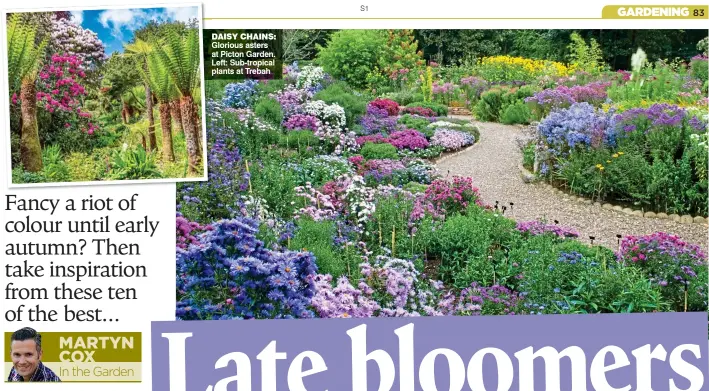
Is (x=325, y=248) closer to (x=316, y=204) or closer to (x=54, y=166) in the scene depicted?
(x=316, y=204)

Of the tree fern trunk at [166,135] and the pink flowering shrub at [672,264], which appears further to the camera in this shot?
the pink flowering shrub at [672,264]

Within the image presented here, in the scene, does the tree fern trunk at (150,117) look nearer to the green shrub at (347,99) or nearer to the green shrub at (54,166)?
the green shrub at (54,166)

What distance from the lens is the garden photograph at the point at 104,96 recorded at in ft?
19.4

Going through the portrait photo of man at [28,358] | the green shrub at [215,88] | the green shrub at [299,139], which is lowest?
the portrait photo of man at [28,358]

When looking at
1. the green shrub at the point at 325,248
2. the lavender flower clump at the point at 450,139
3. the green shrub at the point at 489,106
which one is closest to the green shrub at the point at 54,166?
the green shrub at the point at 325,248

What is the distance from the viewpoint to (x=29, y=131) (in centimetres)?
600

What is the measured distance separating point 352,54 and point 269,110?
772mm

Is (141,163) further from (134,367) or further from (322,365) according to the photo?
(322,365)

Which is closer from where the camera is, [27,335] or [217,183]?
[27,335]

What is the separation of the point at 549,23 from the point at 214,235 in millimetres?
2866

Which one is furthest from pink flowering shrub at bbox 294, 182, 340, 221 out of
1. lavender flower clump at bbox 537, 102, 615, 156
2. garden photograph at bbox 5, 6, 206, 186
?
lavender flower clump at bbox 537, 102, 615, 156

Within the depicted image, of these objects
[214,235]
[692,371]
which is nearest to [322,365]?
[214,235]

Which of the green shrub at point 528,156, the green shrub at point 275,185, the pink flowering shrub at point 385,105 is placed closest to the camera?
the green shrub at point 275,185

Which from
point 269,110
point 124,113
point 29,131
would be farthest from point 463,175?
point 29,131
